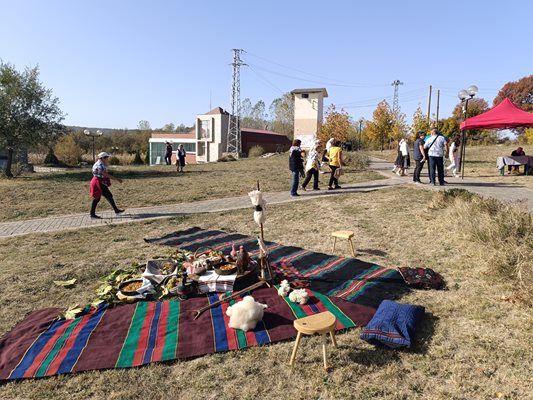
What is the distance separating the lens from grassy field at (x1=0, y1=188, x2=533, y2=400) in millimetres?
3213

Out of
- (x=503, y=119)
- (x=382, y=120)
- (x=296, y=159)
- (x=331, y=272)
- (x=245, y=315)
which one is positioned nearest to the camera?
(x=245, y=315)

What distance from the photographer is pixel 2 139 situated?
1862 cm

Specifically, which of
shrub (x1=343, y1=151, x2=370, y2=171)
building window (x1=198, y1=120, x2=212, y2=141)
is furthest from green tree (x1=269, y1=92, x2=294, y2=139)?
shrub (x1=343, y1=151, x2=370, y2=171)

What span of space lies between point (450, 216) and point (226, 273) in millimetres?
4616

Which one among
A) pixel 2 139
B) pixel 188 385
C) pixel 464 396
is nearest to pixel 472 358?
pixel 464 396

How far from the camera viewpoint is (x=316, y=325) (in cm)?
343

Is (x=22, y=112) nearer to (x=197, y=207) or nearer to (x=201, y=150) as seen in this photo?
(x=197, y=207)

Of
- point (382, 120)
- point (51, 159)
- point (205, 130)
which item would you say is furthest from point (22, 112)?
point (205, 130)

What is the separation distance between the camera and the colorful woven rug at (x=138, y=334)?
12.0ft

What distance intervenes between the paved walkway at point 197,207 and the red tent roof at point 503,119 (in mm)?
2453

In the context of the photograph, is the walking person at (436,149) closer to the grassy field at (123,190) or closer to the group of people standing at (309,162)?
the group of people standing at (309,162)

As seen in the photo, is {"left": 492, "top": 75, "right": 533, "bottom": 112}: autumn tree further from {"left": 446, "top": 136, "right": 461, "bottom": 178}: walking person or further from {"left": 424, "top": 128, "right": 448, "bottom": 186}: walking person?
{"left": 424, "top": 128, "right": 448, "bottom": 186}: walking person

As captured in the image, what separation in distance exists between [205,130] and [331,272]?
4971 cm

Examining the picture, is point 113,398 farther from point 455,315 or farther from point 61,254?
point 61,254
